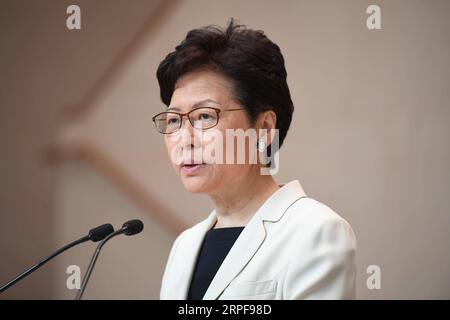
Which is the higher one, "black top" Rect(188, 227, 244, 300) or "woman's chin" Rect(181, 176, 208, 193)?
"woman's chin" Rect(181, 176, 208, 193)

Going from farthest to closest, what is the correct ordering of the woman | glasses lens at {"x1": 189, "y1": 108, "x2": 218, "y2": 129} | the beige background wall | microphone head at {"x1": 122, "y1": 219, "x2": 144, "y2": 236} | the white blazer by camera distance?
the beige background wall, microphone head at {"x1": 122, "y1": 219, "x2": 144, "y2": 236}, glasses lens at {"x1": 189, "y1": 108, "x2": 218, "y2": 129}, the woman, the white blazer

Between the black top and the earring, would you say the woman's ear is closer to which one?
the earring

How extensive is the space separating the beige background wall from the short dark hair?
4.40 feet

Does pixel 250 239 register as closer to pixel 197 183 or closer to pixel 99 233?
pixel 197 183

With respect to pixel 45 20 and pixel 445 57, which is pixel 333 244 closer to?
pixel 445 57

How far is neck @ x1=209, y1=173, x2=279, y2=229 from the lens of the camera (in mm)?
1467

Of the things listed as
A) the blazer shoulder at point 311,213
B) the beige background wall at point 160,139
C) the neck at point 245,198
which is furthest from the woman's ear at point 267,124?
the beige background wall at point 160,139

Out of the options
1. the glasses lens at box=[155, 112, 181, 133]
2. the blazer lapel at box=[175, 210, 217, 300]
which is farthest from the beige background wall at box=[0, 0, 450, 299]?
the glasses lens at box=[155, 112, 181, 133]

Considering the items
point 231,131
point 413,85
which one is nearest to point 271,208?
point 231,131

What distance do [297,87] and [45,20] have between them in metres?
1.42

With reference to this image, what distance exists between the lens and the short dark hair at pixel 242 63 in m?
1.43

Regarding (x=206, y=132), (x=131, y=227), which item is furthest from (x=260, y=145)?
(x=131, y=227)

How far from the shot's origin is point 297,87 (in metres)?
2.80

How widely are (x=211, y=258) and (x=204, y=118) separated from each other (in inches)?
15.0
